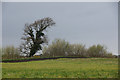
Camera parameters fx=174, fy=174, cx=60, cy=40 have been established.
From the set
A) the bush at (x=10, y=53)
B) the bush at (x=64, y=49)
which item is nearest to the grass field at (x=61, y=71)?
the bush at (x=64, y=49)

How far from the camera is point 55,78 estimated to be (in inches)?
202

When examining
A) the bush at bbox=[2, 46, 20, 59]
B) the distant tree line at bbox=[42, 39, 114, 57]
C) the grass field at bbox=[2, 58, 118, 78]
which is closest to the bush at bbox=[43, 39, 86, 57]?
the distant tree line at bbox=[42, 39, 114, 57]

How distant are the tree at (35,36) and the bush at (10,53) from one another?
59 cm

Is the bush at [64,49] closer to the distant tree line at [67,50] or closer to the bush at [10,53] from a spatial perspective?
the distant tree line at [67,50]

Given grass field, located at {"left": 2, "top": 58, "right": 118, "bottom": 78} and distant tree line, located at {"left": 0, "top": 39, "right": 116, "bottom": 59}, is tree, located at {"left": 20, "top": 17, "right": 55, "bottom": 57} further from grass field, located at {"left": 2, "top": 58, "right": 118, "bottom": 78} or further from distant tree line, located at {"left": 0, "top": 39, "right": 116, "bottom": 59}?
grass field, located at {"left": 2, "top": 58, "right": 118, "bottom": 78}

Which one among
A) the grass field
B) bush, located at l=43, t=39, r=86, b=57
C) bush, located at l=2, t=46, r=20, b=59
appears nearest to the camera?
the grass field

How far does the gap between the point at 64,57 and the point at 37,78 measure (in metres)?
7.87

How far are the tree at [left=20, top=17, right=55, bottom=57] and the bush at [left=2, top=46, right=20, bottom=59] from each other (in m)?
0.59

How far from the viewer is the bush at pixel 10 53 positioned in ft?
41.2

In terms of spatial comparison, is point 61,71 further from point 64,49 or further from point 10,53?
point 10,53

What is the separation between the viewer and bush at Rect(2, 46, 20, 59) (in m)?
12.6

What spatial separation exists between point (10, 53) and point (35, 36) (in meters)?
2.58

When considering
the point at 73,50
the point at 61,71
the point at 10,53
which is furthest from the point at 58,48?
the point at 61,71

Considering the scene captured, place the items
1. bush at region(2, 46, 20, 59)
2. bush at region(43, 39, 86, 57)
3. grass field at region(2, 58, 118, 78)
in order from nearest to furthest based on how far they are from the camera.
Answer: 1. grass field at region(2, 58, 118, 78)
2. bush at region(43, 39, 86, 57)
3. bush at region(2, 46, 20, 59)
